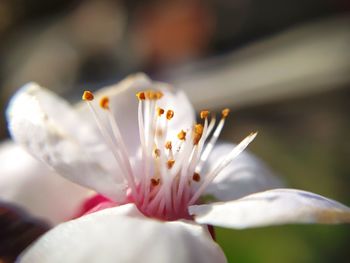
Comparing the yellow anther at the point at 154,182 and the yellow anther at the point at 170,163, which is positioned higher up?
the yellow anther at the point at 170,163

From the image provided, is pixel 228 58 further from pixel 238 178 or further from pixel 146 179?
pixel 146 179

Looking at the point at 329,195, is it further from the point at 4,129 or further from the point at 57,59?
the point at 57,59

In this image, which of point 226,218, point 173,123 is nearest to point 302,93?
point 173,123

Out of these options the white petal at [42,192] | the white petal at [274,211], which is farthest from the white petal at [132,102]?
the white petal at [274,211]

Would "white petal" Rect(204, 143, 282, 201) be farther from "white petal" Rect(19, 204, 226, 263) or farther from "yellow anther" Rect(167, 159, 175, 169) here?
"white petal" Rect(19, 204, 226, 263)

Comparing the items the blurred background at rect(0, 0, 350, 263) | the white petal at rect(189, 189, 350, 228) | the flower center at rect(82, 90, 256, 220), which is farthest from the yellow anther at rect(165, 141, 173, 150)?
the blurred background at rect(0, 0, 350, 263)

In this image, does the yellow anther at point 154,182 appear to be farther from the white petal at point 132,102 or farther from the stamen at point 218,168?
the white petal at point 132,102

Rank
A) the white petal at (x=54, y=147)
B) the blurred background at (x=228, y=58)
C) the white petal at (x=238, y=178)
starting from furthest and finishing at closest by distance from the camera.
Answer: the blurred background at (x=228, y=58), the white petal at (x=238, y=178), the white petal at (x=54, y=147)
